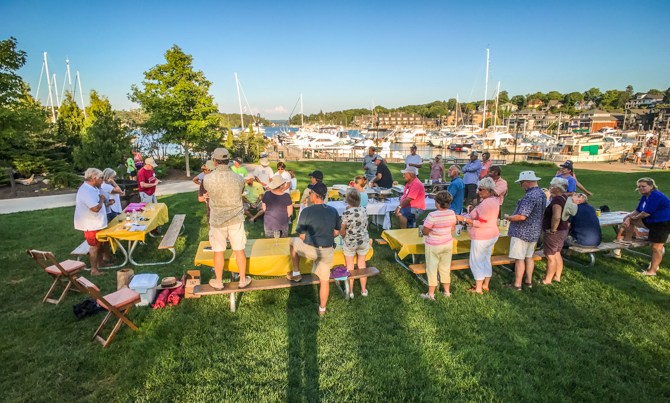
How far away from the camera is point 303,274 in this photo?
5.09 metres

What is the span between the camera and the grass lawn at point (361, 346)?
3.21 metres

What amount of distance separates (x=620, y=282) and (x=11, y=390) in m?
8.17

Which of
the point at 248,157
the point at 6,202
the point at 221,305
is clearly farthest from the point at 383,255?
the point at 248,157

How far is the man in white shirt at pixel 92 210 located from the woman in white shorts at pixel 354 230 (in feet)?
13.3

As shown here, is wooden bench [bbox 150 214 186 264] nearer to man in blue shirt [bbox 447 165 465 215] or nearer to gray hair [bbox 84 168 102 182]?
gray hair [bbox 84 168 102 182]

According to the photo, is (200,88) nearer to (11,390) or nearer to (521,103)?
(11,390)

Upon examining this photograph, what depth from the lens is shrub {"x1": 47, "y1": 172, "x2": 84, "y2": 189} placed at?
1288 centimetres

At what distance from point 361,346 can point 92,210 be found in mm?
4693

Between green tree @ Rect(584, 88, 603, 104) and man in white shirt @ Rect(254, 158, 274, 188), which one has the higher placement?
green tree @ Rect(584, 88, 603, 104)

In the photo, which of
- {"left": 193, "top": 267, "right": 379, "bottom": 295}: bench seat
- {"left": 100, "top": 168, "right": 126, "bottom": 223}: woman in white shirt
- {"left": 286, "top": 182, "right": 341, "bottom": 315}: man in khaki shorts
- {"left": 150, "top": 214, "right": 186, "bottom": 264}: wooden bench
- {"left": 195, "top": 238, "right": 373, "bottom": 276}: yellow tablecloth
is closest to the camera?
{"left": 286, "top": 182, "right": 341, "bottom": 315}: man in khaki shorts

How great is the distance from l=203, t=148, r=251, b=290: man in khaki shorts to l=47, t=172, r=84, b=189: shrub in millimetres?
12560

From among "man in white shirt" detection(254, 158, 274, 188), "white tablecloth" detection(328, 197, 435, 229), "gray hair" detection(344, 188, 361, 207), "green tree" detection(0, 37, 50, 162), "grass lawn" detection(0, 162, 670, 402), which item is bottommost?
"grass lawn" detection(0, 162, 670, 402)

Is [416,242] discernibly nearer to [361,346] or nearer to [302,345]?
[361,346]

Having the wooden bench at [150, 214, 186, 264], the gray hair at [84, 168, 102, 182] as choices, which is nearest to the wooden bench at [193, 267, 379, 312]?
the wooden bench at [150, 214, 186, 264]
